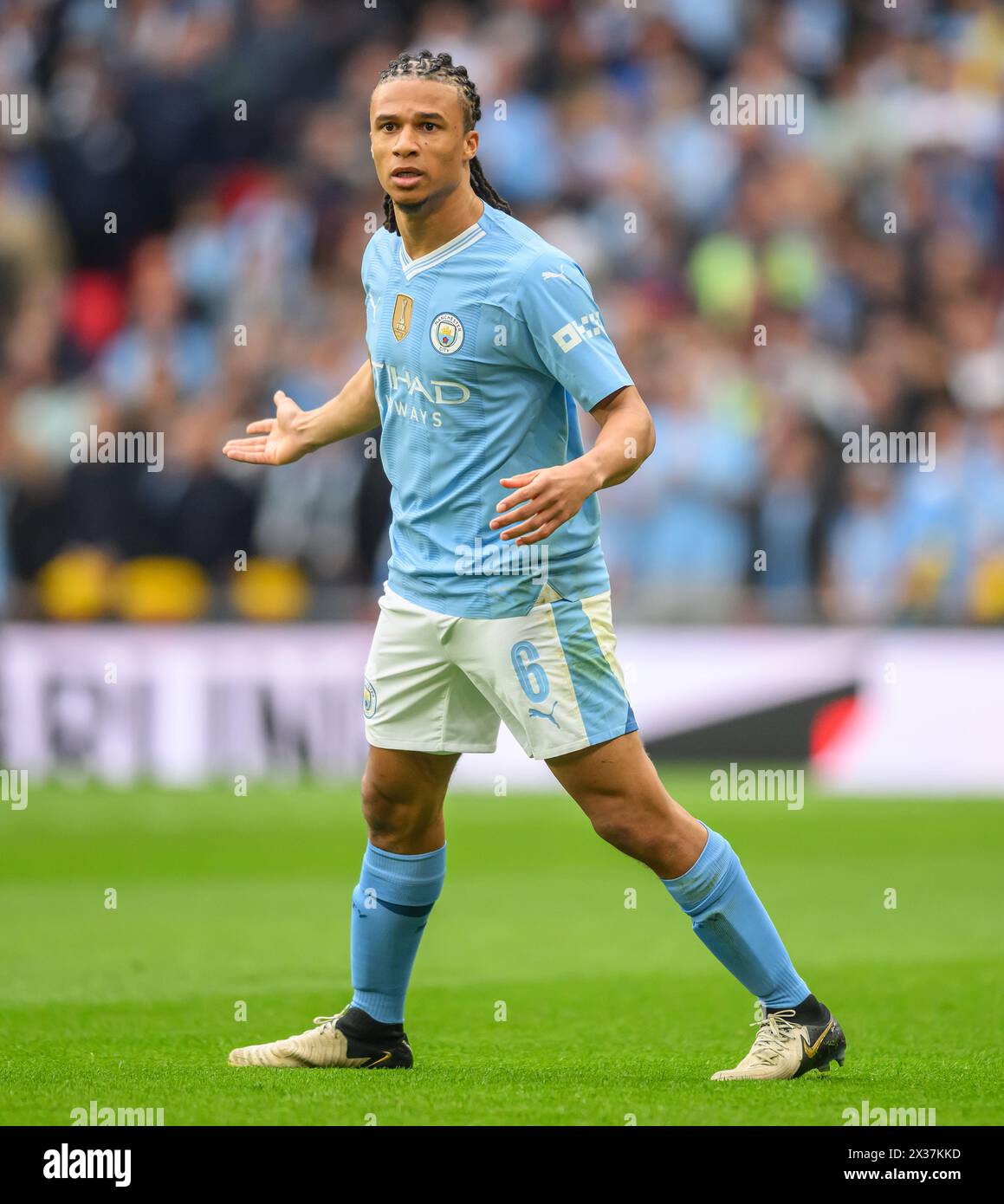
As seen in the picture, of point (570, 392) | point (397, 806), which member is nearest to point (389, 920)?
point (397, 806)

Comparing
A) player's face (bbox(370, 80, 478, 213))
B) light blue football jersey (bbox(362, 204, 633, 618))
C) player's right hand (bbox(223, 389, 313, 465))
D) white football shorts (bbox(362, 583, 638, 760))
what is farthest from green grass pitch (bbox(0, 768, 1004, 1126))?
player's face (bbox(370, 80, 478, 213))

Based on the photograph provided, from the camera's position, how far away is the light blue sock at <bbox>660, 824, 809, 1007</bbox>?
16.5ft

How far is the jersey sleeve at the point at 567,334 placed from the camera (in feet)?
15.7

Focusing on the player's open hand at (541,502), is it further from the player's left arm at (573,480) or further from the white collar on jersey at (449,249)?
the white collar on jersey at (449,249)

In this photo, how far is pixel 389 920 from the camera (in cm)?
533

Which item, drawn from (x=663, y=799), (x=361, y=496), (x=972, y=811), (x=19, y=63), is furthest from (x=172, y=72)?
(x=663, y=799)

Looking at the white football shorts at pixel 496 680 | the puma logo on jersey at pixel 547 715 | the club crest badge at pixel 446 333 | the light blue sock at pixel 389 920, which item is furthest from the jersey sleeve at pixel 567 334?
the light blue sock at pixel 389 920

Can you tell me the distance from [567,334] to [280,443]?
1154mm

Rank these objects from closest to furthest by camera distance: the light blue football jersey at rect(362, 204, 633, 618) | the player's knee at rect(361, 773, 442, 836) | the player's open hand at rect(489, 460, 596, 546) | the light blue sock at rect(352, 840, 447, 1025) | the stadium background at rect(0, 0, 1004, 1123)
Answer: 1. the player's open hand at rect(489, 460, 596, 546)
2. the light blue football jersey at rect(362, 204, 633, 618)
3. the player's knee at rect(361, 773, 442, 836)
4. the light blue sock at rect(352, 840, 447, 1025)
5. the stadium background at rect(0, 0, 1004, 1123)

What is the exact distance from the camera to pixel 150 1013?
20.1 feet

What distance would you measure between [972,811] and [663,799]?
6959 mm

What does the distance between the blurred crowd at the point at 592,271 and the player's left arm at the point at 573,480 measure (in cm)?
750

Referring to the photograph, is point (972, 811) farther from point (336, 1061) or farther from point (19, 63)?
point (19, 63)

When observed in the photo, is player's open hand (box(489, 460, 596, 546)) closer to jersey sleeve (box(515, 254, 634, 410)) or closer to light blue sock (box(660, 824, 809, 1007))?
jersey sleeve (box(515, 254, 634, 410))
